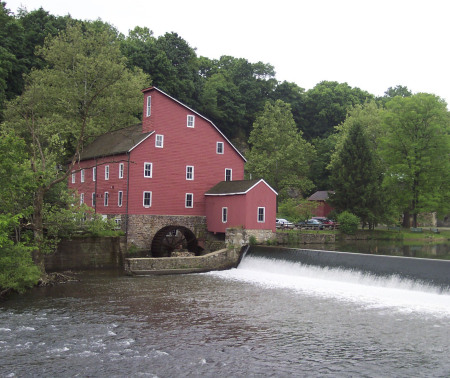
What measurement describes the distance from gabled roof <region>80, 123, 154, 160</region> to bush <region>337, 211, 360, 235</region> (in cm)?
2063

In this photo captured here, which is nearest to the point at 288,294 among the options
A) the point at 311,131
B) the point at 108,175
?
the point at 108,175

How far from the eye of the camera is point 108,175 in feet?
120

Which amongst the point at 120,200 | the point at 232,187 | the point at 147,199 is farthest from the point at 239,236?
the point at 120,200

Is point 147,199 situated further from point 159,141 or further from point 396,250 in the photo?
point 396,250

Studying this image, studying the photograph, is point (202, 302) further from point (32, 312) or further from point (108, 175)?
point (108, 175)

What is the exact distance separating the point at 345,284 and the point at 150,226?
15.6m

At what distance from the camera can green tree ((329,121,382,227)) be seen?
152ft

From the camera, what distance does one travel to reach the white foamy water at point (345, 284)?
60.7ft

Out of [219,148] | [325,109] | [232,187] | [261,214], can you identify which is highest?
[325,109]

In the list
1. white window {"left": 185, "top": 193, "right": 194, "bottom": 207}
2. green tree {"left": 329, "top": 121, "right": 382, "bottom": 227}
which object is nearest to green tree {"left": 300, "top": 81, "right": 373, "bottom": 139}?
green tree {"left": 329, "top": 121, "right": 382, "bottom": 227}

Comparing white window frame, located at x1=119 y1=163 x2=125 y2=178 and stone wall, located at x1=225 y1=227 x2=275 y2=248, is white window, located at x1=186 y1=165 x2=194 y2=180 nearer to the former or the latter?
white window frame, located at x1=119 y1=163 x2=125 y2=178

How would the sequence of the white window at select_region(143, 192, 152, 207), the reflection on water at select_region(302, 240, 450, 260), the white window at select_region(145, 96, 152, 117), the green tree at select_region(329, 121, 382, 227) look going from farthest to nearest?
the green tree at select_region(329, 121, 382, 227), the white window at select_region(145, 96, 152, 117), the white window at select_region(143, 192, 152, 207), the reflection on water at select_region(302, 240, 450, 260)

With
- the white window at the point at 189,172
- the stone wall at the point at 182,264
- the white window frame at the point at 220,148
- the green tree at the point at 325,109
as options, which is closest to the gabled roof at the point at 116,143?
the white window at the point at 189,172

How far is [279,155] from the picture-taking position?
Result: 52.5 metres
